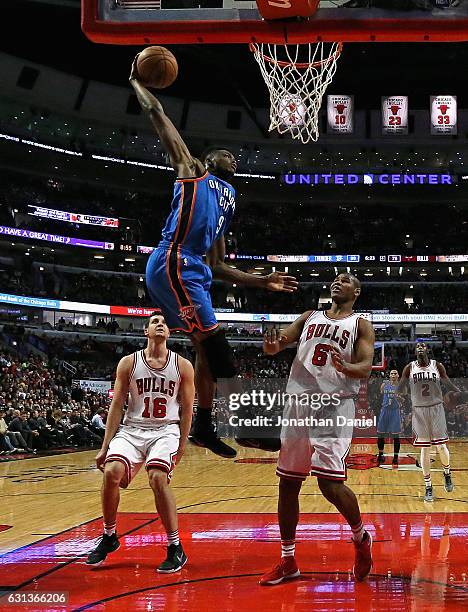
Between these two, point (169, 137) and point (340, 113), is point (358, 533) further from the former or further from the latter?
point (340, 113)

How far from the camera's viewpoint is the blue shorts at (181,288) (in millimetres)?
3959

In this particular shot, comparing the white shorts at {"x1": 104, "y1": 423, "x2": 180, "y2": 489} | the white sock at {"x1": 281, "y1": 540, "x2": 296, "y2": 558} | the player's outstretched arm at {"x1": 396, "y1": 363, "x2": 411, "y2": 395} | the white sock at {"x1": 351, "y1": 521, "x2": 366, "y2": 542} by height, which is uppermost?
the player's outstretched arm at {"x1": 396, "y1": 363, "x2": 411, "y2": 395}

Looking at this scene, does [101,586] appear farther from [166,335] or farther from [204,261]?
[204,261]

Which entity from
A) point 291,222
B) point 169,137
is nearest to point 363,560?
point 169,137

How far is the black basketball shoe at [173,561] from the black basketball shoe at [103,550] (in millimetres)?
470

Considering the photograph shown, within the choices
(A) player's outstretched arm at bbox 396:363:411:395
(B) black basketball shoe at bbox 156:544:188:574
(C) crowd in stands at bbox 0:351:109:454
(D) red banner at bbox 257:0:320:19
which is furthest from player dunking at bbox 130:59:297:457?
(C) crowd in stands at bbox 0:351:109:454

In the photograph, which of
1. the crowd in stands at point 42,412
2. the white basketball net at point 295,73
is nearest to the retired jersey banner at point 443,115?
the white basketball net at point 295,73

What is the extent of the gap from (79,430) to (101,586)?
551 inches

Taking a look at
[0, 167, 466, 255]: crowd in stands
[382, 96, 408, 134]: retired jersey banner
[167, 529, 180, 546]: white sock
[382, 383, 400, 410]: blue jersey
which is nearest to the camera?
[167, 529, 180, 546]: white sock

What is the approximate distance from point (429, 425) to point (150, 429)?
5245mm

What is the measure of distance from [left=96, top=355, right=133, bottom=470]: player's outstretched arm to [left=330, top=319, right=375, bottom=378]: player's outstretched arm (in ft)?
5.78

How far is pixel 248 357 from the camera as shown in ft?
118

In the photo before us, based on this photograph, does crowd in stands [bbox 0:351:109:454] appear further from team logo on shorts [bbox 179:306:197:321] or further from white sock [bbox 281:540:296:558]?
team logo on shorts [bbox 179:306:197:321]

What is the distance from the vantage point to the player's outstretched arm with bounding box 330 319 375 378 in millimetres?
4660
